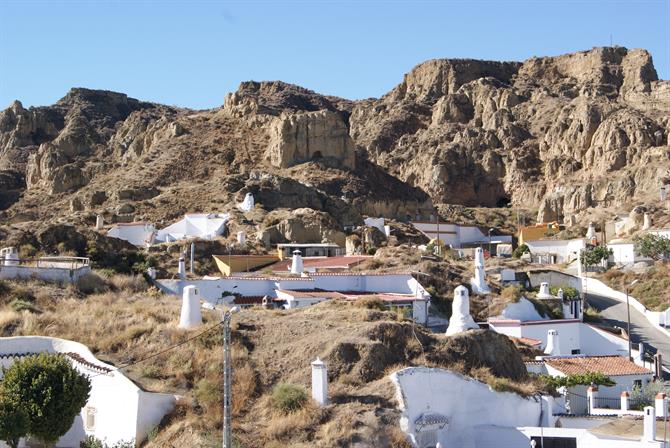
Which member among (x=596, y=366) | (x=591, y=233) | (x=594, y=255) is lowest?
(x=596, y=366)

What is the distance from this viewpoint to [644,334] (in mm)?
46125

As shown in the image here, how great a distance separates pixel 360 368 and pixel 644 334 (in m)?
28.5

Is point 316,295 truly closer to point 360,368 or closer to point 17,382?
point 360,368

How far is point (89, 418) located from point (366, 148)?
10508cm

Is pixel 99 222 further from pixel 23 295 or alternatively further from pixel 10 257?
pixel 23 295

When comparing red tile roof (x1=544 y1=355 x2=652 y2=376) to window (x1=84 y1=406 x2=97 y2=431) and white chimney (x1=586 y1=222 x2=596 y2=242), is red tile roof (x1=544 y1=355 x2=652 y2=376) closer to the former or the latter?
window (x1=84 y1=406 x2=97 y2=431)

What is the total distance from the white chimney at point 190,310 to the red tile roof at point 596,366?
36.7ft

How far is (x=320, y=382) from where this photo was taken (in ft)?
66.7

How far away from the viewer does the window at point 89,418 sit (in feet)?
68.2

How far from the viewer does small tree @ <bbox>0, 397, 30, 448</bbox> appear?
18.2 metres

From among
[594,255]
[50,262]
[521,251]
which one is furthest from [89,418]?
[521,251]

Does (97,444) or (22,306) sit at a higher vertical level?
(22,306)

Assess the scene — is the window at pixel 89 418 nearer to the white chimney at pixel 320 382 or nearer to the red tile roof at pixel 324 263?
the white chimney at pixel 320 382

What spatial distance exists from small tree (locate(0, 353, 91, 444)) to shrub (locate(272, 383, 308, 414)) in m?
3.98
